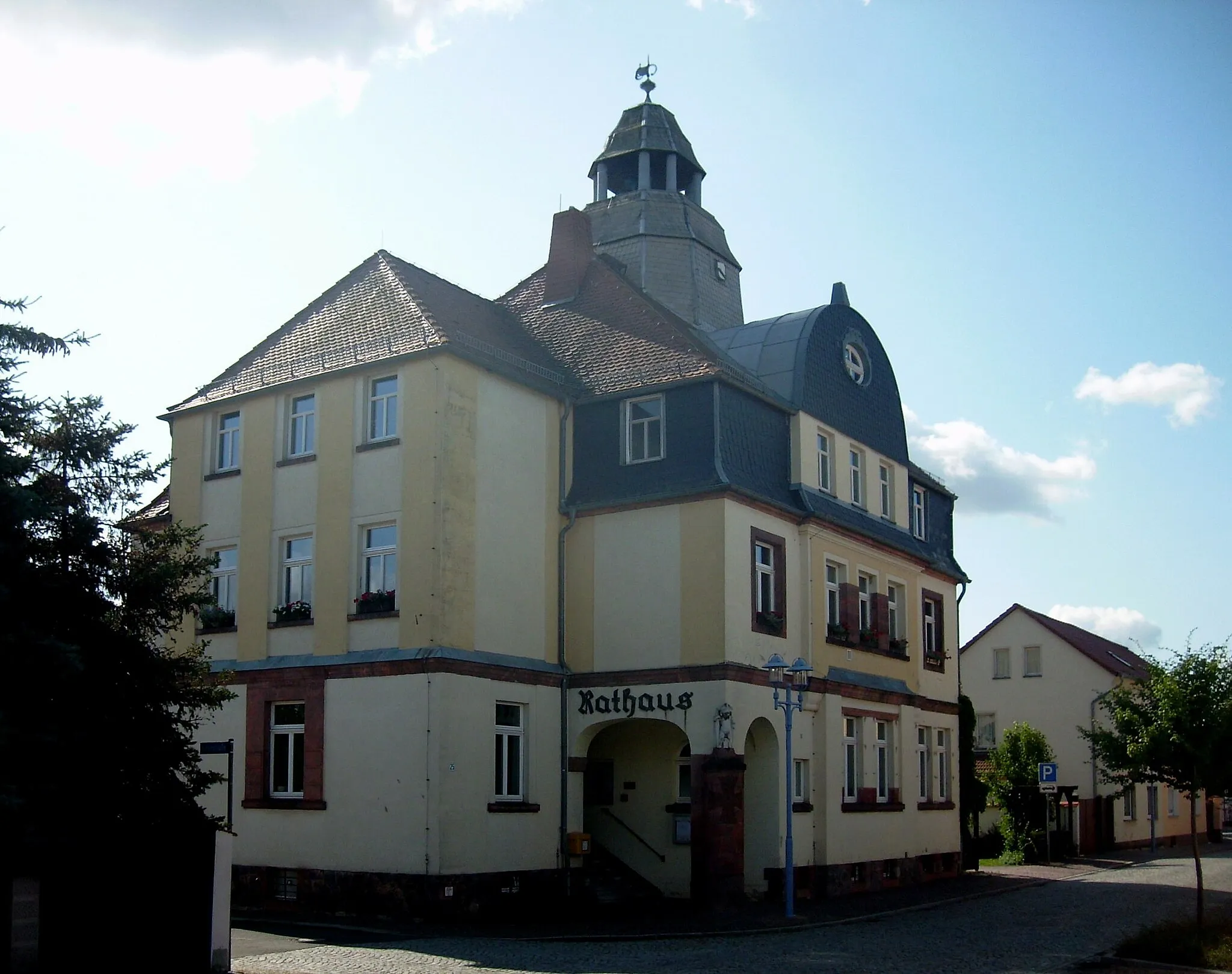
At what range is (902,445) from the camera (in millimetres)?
34938

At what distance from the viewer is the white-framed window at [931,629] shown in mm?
35688

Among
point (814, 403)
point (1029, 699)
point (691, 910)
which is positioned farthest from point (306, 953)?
point (1029, 699)

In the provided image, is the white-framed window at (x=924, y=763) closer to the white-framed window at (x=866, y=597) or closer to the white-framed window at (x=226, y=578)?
the white-framed window at (x=866, y=597)

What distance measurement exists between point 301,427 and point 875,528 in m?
13.0

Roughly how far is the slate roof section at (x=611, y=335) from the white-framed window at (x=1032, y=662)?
30.1 m

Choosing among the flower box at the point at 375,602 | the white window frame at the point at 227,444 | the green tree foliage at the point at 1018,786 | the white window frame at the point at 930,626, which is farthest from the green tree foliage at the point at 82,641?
the green tree foliage at the point at 1018,786

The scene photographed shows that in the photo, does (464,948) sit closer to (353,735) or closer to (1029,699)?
(353,735)

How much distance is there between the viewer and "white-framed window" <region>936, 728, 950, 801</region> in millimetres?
35000

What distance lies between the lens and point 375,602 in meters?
24.7

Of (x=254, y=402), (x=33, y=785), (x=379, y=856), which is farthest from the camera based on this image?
(x=254, y=402)

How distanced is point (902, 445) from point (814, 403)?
5808mm

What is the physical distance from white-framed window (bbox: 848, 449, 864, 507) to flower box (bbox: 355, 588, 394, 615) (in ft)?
38.4

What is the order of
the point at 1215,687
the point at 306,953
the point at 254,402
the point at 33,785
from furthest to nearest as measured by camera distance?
the point at 254,402
the point at 1215,687
the point at 306,953
the point at 33,785

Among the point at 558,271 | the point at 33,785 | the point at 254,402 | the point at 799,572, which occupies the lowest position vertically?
the point at 33,785
